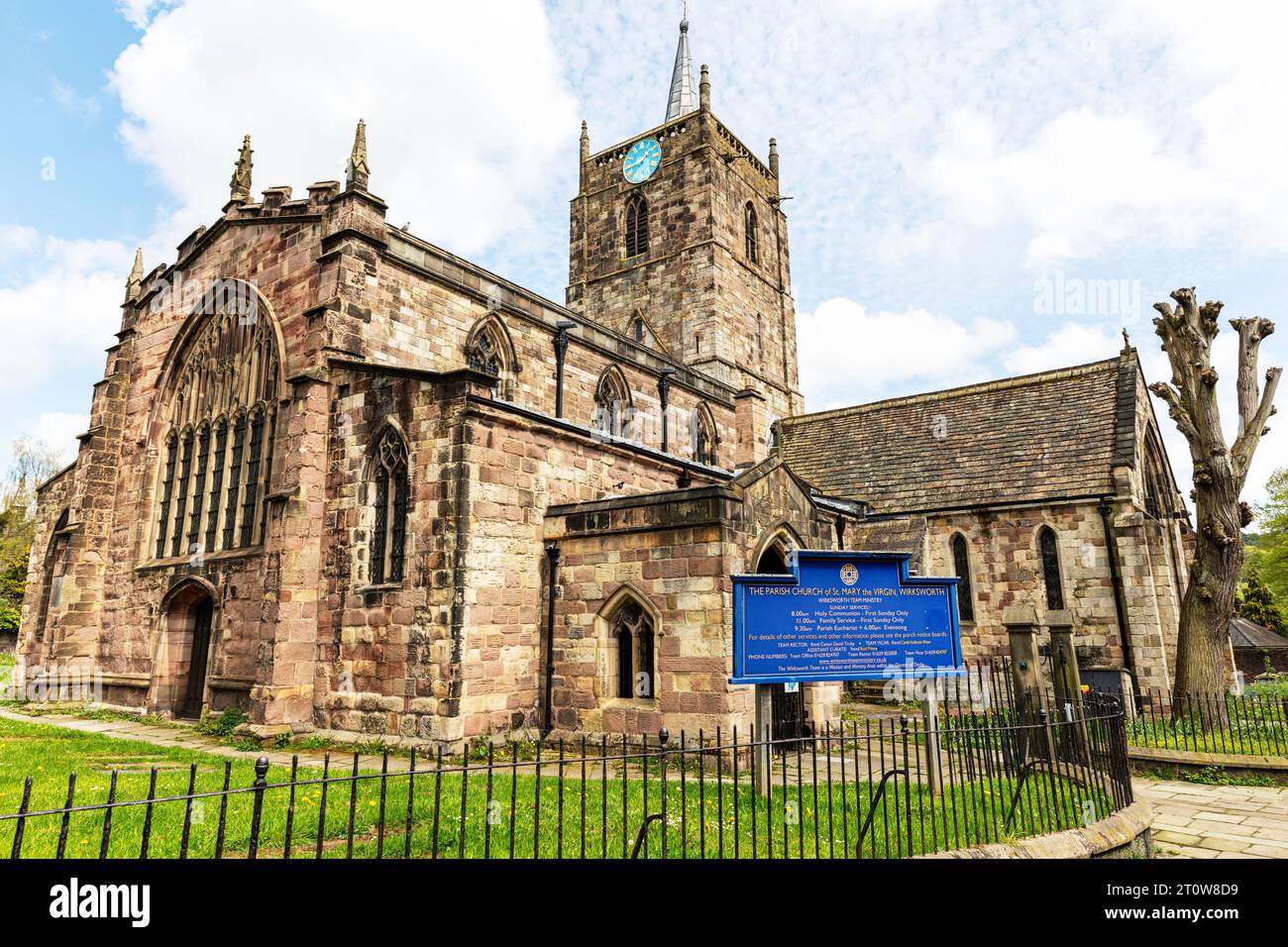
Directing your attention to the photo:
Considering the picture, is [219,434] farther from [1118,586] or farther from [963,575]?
[1118,586]

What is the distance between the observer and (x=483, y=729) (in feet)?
39.3

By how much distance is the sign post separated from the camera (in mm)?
7676

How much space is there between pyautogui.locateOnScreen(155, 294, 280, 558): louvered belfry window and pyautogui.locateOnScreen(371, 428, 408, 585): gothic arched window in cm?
313

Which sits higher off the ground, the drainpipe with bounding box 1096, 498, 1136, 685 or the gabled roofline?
the gabled roofline

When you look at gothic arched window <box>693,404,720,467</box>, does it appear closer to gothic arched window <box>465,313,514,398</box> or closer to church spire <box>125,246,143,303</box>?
gothic arched window <box>465,313,514,398</box>

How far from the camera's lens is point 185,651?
1670cm

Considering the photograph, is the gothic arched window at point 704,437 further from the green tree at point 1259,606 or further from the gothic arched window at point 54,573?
the green tree at point 1259,606

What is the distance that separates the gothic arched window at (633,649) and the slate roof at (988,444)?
12.9 meters

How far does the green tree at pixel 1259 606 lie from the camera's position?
4125 centimetres

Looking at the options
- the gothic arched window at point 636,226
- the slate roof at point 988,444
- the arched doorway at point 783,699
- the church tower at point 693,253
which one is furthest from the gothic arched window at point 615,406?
the gothic arched window at point 636,226

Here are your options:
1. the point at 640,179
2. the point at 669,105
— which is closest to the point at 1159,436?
the point at 640,179

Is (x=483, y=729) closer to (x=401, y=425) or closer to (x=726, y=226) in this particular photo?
(x=401, y=425)

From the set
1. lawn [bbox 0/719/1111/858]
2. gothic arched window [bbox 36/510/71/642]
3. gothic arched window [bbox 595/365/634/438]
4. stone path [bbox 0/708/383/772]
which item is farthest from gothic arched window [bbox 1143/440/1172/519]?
gothic arched window [bbox 36/510/71/642]
